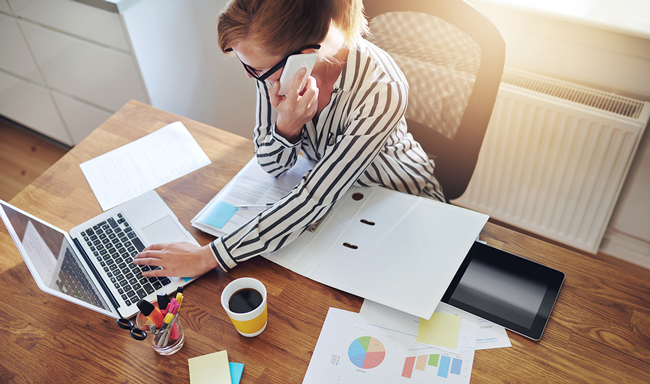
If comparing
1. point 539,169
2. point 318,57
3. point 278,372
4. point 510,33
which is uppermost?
point 318,57

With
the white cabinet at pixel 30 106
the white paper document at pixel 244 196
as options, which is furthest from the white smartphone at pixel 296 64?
the white cabinet at pixel 30 106

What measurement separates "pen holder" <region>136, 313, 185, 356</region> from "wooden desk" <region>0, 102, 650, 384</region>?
2cm

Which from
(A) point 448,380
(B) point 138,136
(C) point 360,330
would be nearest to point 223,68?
(B) point 138,136

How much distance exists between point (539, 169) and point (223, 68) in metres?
1.38

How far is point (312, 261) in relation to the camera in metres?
1.00

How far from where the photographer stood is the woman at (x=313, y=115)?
2.94 ft

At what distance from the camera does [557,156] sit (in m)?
1.60

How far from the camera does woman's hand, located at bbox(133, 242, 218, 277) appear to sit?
96 cm

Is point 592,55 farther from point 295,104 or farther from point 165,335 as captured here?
point 165,335

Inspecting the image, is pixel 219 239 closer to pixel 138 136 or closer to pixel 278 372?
pixel 278 372

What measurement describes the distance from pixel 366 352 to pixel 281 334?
0.16 m

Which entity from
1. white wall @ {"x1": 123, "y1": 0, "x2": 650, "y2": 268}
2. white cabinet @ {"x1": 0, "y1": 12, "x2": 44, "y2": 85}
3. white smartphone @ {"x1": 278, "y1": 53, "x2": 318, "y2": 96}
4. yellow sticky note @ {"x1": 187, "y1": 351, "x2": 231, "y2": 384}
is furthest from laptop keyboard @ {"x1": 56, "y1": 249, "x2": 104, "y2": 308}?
white cabinet @ {"x1": 0, "y1": 12, "x2": 44, "y2": 85}

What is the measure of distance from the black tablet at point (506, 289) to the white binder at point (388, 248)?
1.4 inches

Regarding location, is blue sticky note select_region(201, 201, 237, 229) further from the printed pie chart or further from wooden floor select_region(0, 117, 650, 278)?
wooden floor select_region(0, 117, 650, 278)
